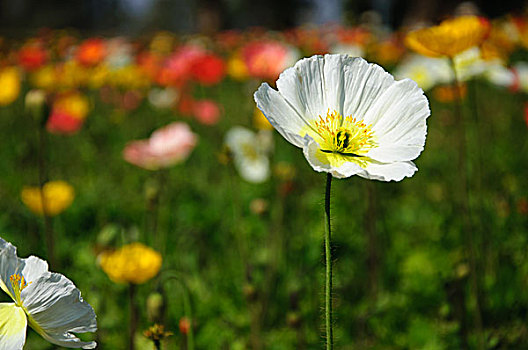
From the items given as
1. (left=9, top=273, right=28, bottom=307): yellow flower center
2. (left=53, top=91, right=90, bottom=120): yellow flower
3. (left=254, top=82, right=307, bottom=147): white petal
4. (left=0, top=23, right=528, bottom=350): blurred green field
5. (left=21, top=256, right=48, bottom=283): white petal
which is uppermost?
(left=53, top=91, right=90, bottom=120): yellow flower

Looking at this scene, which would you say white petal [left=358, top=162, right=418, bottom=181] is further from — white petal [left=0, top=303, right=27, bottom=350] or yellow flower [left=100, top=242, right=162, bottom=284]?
yellow flower [left=100, top=242, right=162, bottom=284]

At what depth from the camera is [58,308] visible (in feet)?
1.69

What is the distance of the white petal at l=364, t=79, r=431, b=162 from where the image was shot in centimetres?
61

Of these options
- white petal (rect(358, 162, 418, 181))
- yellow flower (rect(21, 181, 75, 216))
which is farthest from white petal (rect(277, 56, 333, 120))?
yellow flower (rect(21, 181, 75, 216))

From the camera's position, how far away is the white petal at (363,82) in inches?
25.6

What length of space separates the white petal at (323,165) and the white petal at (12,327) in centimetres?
33

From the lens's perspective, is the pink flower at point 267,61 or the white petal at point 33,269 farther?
the pink flower at point 267,61

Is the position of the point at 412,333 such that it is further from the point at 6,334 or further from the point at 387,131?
the point at 6,334

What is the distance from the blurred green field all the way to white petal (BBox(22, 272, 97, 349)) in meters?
0.33

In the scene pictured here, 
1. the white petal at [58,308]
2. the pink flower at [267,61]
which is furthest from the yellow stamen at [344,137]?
the pink flower at [267,61]

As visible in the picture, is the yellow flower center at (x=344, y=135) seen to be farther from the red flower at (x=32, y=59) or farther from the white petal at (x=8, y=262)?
the red flower at (x=32, y=59)

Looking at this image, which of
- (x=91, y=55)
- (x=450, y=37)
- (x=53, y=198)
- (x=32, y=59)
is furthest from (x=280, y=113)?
(x=32, y=59)

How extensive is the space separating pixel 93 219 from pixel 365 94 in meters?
1.69

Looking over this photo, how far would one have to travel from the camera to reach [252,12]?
1998 centimetres
